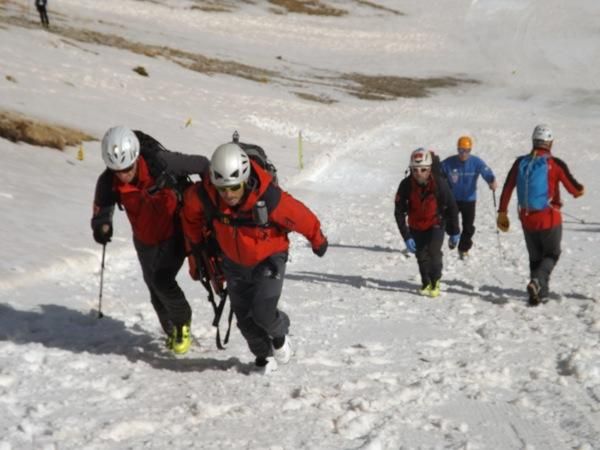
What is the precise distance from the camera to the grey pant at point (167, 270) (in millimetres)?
6727

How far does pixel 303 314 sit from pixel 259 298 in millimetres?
2894

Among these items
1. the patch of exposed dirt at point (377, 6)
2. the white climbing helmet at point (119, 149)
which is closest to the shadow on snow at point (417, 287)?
the white climbing helmet at point (119, 149)

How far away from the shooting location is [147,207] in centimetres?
652

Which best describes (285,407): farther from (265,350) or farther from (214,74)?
(214,74)

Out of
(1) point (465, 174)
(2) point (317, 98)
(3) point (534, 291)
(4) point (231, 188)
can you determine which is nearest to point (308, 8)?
(2) point (317, 98)

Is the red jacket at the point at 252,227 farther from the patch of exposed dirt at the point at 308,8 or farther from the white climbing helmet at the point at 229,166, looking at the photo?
the patch of exposed dirt at the point at 308,8

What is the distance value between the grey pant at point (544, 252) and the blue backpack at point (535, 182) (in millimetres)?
348

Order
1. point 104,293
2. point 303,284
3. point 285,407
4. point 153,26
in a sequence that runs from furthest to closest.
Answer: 1. point 153,26
2. point 303,284
3. point 104,293
4. point 285,407

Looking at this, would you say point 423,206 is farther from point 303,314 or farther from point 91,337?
point 91,337

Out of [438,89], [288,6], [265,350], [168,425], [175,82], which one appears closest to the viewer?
[168,425]

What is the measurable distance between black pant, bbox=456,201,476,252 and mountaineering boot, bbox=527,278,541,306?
3.40m

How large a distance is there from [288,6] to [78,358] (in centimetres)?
6568

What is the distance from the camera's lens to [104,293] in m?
9.72

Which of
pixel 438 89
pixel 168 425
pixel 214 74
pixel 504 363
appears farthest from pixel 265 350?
pixel 438 89
